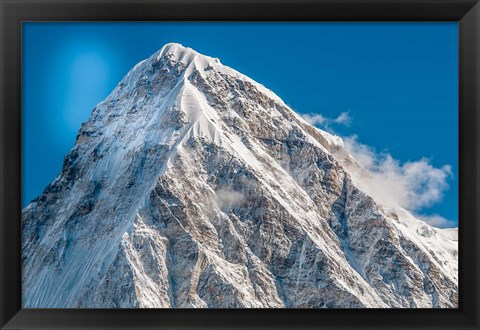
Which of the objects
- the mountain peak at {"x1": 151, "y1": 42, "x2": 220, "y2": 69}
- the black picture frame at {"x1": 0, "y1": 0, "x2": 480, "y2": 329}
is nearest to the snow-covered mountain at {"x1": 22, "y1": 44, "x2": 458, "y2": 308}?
the mountain peak at {"x1": 151, "y1": 42, "x2": 220, "y2": 69}

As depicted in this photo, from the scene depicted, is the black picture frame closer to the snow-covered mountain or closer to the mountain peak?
the snow-covered mountain
